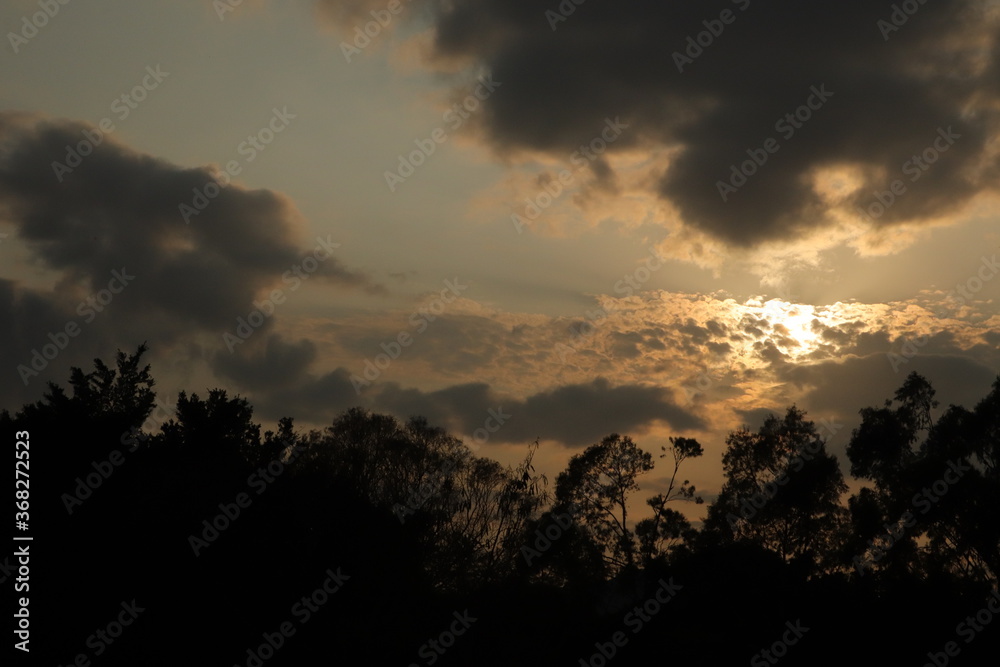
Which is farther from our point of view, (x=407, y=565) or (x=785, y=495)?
(x=785, y=495)

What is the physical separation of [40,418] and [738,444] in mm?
43024

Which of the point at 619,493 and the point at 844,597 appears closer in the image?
the point at 844,597

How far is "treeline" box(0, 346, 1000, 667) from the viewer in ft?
95.5

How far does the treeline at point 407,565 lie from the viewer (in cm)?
2909

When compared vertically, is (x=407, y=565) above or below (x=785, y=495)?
below

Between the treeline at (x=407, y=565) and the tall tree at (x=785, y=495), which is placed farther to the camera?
the tall tree at (x=785, y=495)

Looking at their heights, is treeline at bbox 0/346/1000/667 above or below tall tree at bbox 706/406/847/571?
below

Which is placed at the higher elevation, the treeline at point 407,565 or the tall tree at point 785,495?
the tall tree at point 785,495

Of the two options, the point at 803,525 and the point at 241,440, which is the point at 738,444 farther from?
the point at 241,440

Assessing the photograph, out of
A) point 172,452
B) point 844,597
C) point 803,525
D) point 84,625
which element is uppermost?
point 803,525

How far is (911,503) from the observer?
140 feet

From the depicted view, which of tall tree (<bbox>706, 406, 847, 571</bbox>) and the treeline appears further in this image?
tall tree (<bbox>706, 406, 847, 571</bbox>)

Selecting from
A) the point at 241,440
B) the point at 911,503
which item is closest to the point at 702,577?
the point at 911,503

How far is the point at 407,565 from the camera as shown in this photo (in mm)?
37594
